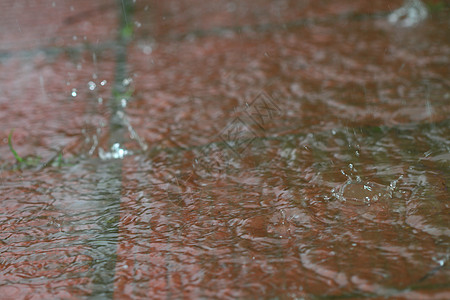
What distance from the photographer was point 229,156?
1.52 meters

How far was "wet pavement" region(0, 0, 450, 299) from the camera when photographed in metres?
1.08

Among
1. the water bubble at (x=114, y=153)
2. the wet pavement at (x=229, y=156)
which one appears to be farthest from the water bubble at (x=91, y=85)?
the water bubble at (x=114, y=153)

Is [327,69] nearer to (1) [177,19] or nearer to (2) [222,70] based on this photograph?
Result: (2) [222,70]

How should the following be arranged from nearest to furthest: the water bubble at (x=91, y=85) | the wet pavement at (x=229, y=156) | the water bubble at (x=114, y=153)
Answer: the wet pavement at (x=229, y=156) → the water bubble at (x=114, y=153) → the water bubble at (x=91, y=85)

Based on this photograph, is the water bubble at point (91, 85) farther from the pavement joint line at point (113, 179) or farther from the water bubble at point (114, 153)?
the water bubble at point (114, 153)

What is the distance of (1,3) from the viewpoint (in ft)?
9.74

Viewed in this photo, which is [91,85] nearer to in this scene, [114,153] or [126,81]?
[126,81]

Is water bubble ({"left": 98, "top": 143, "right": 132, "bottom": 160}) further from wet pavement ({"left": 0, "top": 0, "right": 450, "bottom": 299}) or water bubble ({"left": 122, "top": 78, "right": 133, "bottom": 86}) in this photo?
water bubble ({"left": 122, "top": 78, "right": 133, "bottom": 86})

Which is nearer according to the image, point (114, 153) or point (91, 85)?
point (114, 153)

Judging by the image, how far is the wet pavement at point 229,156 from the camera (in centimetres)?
108

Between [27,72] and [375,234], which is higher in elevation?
[27,72]

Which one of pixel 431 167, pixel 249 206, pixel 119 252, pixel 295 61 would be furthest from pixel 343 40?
pixel 119 252

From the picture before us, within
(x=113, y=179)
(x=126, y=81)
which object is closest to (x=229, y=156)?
(x=113, y=179)

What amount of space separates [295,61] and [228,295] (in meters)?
1.23
